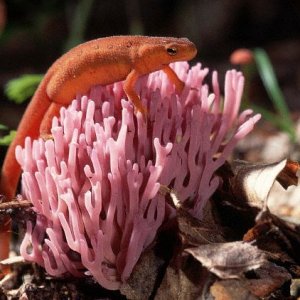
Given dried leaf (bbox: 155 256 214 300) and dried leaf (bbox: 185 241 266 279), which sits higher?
dried leaf (bbox: 185 241 266 279)

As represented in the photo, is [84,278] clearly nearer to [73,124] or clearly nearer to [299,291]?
[73,124]

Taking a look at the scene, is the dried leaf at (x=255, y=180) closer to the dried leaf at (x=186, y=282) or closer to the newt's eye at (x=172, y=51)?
the dried leaf at (x=186, y=282)

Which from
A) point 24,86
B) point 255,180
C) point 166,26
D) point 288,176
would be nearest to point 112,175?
point 255,180

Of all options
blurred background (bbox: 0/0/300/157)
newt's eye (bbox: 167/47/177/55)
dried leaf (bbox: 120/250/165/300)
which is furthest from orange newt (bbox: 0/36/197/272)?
blurred background (bbox: 0/0/300/157)

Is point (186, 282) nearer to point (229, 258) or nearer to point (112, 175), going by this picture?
point (229, 258)

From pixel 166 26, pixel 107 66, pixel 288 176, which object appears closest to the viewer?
pixel 107 66

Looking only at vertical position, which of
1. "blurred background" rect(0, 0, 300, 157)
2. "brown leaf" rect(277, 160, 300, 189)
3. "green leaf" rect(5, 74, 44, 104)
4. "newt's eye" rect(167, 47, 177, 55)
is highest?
"newt's eye" rect(167, 47, 177, 55)

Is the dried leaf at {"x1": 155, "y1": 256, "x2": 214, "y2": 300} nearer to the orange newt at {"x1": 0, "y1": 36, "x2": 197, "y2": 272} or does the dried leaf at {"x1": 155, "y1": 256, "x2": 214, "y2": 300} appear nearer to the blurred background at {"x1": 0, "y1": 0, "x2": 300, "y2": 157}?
the orange newt at {"x1": 0, "y1": 36, "x2": 197, "y2": 272}
